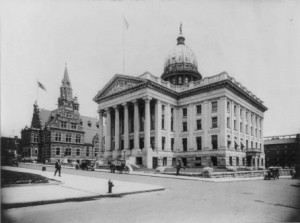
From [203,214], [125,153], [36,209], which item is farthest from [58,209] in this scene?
[125,153]

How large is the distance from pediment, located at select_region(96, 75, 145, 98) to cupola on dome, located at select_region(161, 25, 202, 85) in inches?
654

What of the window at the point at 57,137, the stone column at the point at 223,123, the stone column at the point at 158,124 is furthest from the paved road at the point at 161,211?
the window at the point at 57,137

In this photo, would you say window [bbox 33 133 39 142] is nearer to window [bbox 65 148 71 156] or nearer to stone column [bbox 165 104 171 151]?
window [bbox 65 148 71 156]

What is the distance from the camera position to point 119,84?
49906 millimetres

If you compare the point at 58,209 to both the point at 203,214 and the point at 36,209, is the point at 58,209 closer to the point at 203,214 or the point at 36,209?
the point at 36,209

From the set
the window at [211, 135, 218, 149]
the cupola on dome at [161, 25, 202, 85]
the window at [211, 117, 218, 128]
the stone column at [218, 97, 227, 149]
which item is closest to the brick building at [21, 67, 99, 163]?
the cupola on dome at [161, 25, 202, 85]

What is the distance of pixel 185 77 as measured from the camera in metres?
62.1

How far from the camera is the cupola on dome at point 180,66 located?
61906mm

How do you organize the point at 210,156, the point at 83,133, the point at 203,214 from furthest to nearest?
1. the point at 83,133
2. the point at 210,156
3. the point at 203,214

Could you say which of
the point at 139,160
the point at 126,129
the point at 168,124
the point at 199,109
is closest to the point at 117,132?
the point at 126,129

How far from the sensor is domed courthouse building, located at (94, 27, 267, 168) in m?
43.8

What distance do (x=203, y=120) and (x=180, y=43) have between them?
28487mm

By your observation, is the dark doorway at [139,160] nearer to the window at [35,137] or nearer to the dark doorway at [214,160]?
the dark doorway at [214,160]

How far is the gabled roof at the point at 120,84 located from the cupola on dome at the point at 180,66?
16.6 meters
